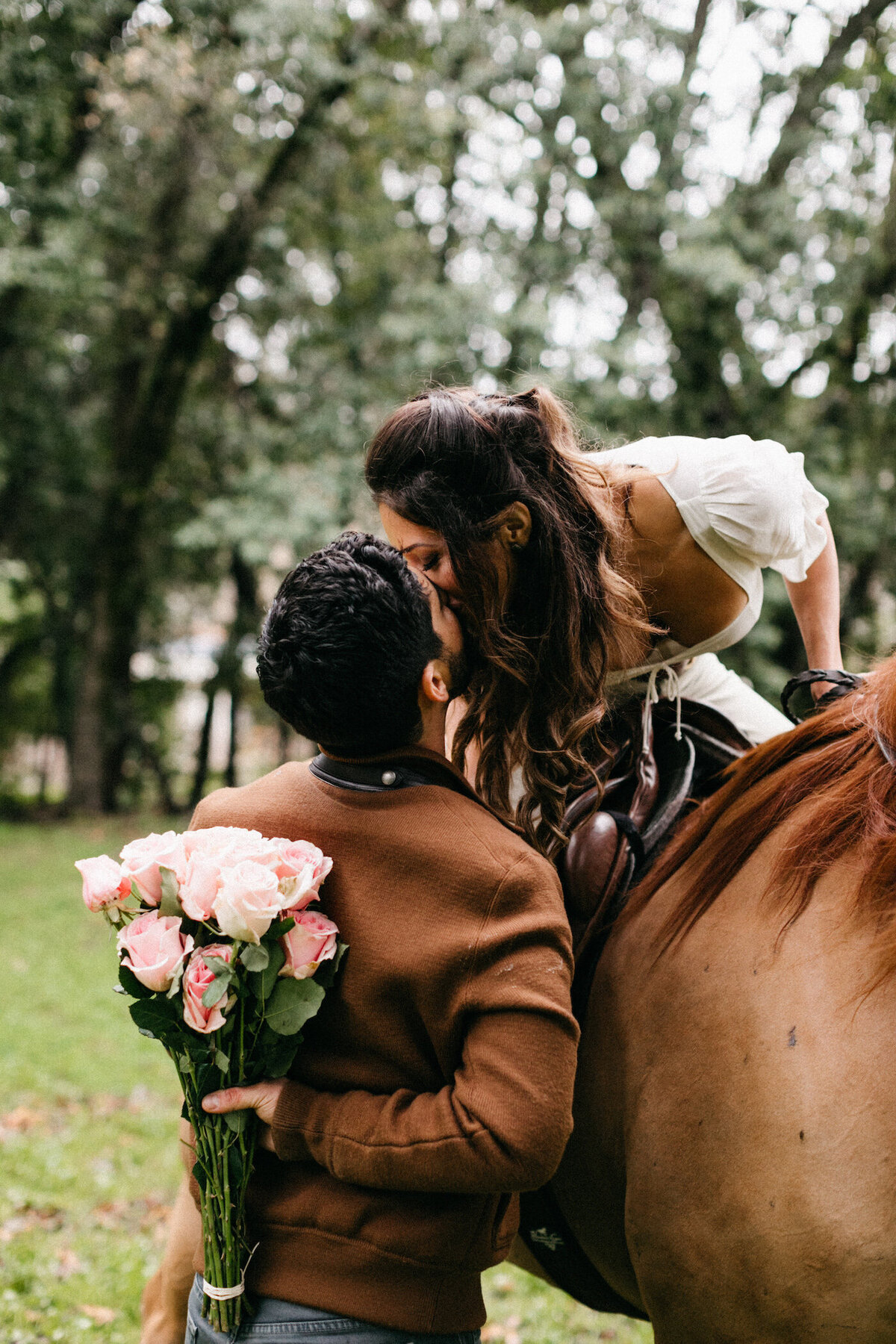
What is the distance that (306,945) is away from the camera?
125 centimetres

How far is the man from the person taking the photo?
1.19 m

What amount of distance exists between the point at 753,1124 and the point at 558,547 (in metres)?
0.94

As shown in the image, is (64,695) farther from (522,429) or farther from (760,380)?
(522,429)

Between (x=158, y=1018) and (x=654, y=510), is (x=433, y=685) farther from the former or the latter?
(x=654, y=510)

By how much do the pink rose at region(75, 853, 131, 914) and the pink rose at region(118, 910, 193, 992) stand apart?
69mm

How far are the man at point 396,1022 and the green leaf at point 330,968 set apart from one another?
2 cm

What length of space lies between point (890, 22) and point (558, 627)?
1069 centimetres

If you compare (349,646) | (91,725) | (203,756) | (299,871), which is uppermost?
(349,646)

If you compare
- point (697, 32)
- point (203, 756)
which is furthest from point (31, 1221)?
point (203, 756)

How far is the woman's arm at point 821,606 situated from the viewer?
2.25 metres

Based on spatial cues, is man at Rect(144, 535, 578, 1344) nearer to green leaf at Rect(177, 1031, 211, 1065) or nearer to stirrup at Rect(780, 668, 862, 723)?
green leaf at Rect(177, 1031, 211, 1065)

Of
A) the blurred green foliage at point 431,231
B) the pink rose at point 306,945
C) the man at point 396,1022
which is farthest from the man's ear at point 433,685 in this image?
the blurred green foliage at point 431,231

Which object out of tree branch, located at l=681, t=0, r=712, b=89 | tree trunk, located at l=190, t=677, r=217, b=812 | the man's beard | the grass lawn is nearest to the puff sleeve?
the man's beard

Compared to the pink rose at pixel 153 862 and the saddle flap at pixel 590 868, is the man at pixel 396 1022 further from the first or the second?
the saddle flap at pixel 590 868
